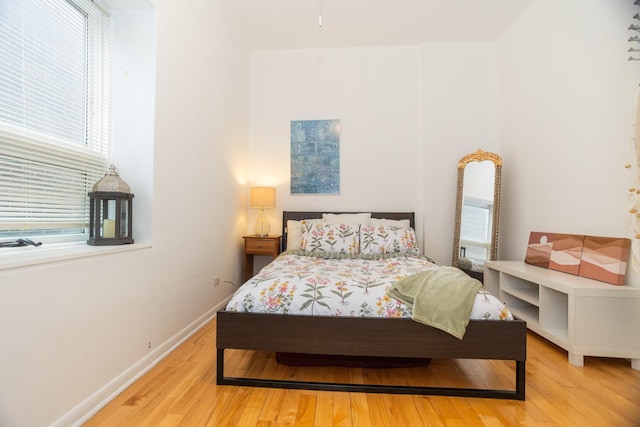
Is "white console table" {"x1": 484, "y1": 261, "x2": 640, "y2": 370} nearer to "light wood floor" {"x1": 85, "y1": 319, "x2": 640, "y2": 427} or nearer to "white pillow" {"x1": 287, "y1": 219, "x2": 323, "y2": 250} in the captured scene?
"light wood floor" {"x1": 85, "y1": 319, "x2": 640, "y2": 427}

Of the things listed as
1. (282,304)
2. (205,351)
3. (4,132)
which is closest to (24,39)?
(4,132)

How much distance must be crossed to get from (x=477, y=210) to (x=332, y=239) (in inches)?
66.9

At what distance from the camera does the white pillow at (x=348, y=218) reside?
128 inches

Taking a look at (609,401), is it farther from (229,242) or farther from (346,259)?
(229,242)

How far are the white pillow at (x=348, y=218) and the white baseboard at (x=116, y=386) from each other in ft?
5.83

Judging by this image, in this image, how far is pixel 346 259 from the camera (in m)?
2.65

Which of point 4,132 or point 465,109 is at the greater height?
point 465,109

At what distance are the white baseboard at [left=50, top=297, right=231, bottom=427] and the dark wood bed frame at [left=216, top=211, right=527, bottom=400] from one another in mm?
497

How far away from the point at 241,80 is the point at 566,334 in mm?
3836

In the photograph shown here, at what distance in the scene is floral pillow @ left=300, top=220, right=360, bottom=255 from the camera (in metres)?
2.83

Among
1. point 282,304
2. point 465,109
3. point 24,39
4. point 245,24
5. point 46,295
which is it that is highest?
Result: point 245,24

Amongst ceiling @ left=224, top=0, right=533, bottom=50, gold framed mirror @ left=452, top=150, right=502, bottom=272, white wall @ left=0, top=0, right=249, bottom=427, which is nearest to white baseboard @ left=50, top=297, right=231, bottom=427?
white wall @ left=0, top=0, right=249, bottom=427

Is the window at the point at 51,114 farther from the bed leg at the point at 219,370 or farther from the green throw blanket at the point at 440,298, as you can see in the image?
the green throw blanket at the point at 440,298

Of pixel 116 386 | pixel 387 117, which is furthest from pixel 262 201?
pixel 116 386
